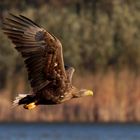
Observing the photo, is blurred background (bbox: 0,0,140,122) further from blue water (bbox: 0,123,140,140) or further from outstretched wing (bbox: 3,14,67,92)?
outstretched wing (bbox: 3,14,67,92)

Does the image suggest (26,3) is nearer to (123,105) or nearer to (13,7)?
(13,7)

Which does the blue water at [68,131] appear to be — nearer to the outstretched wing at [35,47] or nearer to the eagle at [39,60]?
the eagle at [39,60]

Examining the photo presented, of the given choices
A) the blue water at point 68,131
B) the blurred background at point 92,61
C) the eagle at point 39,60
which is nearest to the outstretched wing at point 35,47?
the eagle at point 39,60

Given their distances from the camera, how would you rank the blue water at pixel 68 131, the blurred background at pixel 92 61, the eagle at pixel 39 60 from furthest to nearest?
1. the blurred background at pixel 92 61
2. the blue water at pixel 68 131
3. the eagle at pixel 39 60

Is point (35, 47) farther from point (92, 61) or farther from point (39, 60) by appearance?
point (92, 61)

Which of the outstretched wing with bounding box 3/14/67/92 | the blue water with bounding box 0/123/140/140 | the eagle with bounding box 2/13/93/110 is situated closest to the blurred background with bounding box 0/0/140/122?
the blue water with bounding box 0/123/140/140

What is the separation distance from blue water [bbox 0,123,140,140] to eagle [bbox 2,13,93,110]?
2019 centimetres

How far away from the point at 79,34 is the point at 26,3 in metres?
6.23

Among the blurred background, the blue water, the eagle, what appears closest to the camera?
the eagle

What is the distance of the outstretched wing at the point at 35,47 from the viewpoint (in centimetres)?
1648

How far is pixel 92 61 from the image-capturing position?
5041cm

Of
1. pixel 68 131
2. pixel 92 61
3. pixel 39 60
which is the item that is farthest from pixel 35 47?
pixel 92 61

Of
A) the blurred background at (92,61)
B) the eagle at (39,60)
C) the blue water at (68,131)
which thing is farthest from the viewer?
the blurred background at (92,61)

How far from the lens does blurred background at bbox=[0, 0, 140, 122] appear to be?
45625 mm
